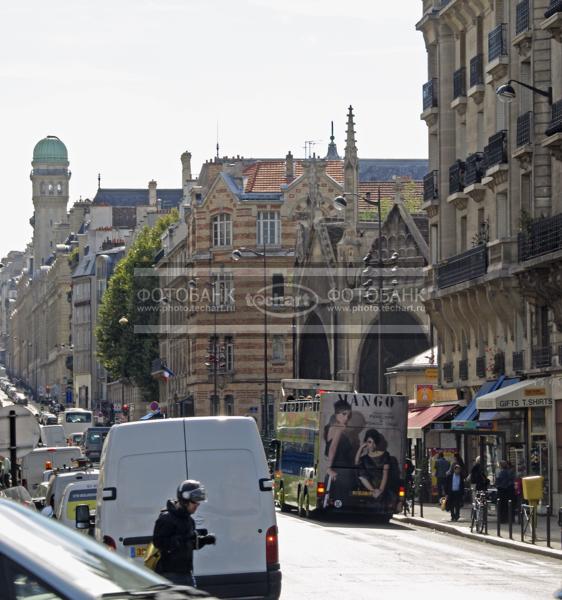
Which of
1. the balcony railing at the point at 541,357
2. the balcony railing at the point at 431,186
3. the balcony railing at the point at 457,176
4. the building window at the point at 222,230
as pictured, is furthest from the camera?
the building window at the point at 222,230

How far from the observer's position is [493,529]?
118ft

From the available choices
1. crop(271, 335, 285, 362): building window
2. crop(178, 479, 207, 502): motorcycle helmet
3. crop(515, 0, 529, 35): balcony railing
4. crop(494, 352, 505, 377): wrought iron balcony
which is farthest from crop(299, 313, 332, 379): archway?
crop(178, 479, 207, 502): motorcycle helmet

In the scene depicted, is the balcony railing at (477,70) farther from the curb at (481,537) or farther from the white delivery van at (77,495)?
the white delivery van at (77,495)

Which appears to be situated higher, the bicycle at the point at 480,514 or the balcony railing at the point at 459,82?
the balcony railing at the point at 459,82

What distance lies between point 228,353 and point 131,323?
1445cm

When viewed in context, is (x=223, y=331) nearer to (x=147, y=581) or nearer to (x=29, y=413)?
(x=29, y=413)

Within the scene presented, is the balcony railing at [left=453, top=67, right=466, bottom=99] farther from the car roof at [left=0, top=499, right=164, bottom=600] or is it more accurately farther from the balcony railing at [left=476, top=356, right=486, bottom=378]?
the car roof at [left=0, top=499, right=164, bottom=600]

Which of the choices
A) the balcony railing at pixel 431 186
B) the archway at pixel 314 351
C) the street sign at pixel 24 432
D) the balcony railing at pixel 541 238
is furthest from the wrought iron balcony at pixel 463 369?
the archway at pixel 314 351

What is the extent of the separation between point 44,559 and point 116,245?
15086 cm

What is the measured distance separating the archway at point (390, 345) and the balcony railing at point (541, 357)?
3463cm

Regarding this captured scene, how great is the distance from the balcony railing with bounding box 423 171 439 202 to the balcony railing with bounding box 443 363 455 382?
506 centimetres

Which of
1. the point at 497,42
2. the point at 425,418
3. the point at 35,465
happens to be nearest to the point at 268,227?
the point at 425,418

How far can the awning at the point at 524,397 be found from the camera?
3988cm

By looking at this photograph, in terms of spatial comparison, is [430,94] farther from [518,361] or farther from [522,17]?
[518,361]
